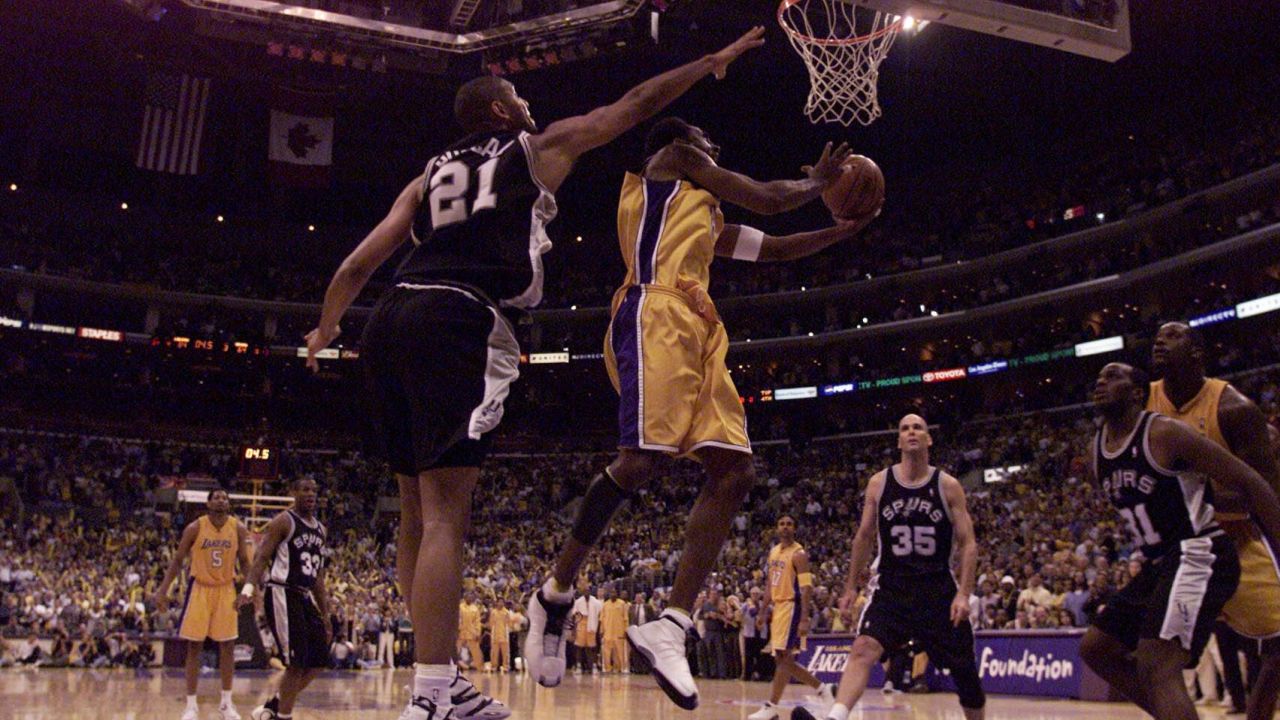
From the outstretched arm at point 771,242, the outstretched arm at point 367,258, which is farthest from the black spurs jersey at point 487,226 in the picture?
the outstretched arm at point 771,242

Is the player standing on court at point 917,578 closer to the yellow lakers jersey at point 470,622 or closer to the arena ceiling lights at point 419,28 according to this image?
the arena ceiling lights at point 419,28

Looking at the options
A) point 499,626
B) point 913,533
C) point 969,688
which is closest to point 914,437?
point 913,533

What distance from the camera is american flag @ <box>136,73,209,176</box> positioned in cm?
2639

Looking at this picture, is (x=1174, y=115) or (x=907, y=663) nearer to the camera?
(x=907, y=663)

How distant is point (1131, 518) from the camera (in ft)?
16.6

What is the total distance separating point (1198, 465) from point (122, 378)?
124 ft

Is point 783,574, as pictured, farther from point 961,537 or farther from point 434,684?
point 434,684

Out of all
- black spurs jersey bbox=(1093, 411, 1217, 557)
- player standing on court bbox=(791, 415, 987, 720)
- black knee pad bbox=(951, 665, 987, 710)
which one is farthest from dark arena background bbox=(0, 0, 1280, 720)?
black spurs jersey bbox=(1093, 411, 1217, 557)

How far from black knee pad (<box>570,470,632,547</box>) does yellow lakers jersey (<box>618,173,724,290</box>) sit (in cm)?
88

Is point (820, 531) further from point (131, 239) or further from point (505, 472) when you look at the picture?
point (131, 239)

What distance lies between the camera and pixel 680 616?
4.41 metres

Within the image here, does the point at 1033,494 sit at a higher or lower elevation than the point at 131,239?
lower

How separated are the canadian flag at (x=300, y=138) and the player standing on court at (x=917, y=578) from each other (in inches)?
950

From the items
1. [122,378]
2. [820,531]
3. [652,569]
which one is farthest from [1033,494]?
[122,378]
